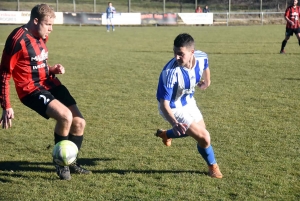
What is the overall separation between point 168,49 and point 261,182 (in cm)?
1410

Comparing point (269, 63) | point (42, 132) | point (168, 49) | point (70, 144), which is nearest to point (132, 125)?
point (42, 132)

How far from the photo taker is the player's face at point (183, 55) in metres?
4.45

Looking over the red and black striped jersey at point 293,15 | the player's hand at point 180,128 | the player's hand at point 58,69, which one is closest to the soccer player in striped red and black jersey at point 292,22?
the red and black striped jersey at point 293,15

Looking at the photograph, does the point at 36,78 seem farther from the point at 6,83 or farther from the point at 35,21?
the point at 35,21

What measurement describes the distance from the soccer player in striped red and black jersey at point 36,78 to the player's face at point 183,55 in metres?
1.19

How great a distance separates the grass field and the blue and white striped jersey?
0.78 metres

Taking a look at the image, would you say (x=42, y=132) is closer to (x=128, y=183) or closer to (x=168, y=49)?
(x=128, y=183)

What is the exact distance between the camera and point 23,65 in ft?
15.5

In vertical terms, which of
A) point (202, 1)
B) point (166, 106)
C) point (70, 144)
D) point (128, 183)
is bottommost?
point (128, 183)

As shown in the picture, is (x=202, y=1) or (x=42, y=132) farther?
(x=202, y=1)

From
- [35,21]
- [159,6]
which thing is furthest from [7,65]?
[159,6]

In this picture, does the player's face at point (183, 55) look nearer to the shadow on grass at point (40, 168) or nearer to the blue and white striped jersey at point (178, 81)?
the blue and white striped jersey at point (178, 81)

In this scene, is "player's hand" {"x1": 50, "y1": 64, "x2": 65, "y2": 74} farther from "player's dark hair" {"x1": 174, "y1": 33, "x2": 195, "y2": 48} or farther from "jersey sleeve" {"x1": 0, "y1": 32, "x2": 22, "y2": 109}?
"player's dark hair" {"x1": 174, "y1": 33, "x2": 195, "y2": 48}

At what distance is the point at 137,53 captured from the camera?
1698cm
